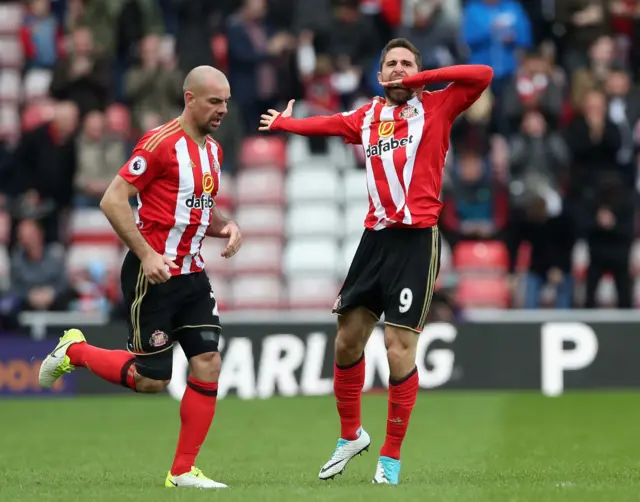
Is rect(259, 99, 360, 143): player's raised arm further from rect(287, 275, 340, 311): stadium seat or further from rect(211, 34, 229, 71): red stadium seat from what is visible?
rect(211, 34, 229, 71): red stadium seat

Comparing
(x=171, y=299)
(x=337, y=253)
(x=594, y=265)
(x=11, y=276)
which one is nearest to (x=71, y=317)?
(x=11, y=276)

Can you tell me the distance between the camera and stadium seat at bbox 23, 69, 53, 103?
18.5 meters

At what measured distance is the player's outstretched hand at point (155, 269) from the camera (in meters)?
7.67

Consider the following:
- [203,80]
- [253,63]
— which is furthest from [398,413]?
[253,63]

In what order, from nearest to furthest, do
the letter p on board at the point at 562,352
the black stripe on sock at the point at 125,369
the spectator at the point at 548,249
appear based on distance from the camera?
the black stripe on sock at the point at 125,369 → the letter p on board at the point at 562,352 → the spectator at the point at 548,249

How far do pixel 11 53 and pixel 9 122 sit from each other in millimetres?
1182

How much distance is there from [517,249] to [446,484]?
9.06 metres

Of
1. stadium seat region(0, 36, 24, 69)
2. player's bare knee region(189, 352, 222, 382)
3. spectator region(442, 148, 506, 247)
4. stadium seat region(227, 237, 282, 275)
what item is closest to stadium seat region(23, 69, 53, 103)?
stadium seat region(0, 36, 24, 69)

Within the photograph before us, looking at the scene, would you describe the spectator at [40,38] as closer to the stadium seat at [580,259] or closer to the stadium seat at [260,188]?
the stadium seat at [260,188]

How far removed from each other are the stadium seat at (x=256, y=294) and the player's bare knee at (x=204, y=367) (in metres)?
8.33

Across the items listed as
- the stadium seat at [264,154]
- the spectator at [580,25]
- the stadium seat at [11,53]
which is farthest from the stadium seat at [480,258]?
the stadium seat at [11,53]

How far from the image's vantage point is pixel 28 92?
733 inches

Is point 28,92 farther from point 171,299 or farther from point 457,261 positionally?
point 171,299

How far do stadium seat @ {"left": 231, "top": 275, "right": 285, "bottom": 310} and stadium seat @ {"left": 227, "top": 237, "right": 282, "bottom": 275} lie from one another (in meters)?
0.17
